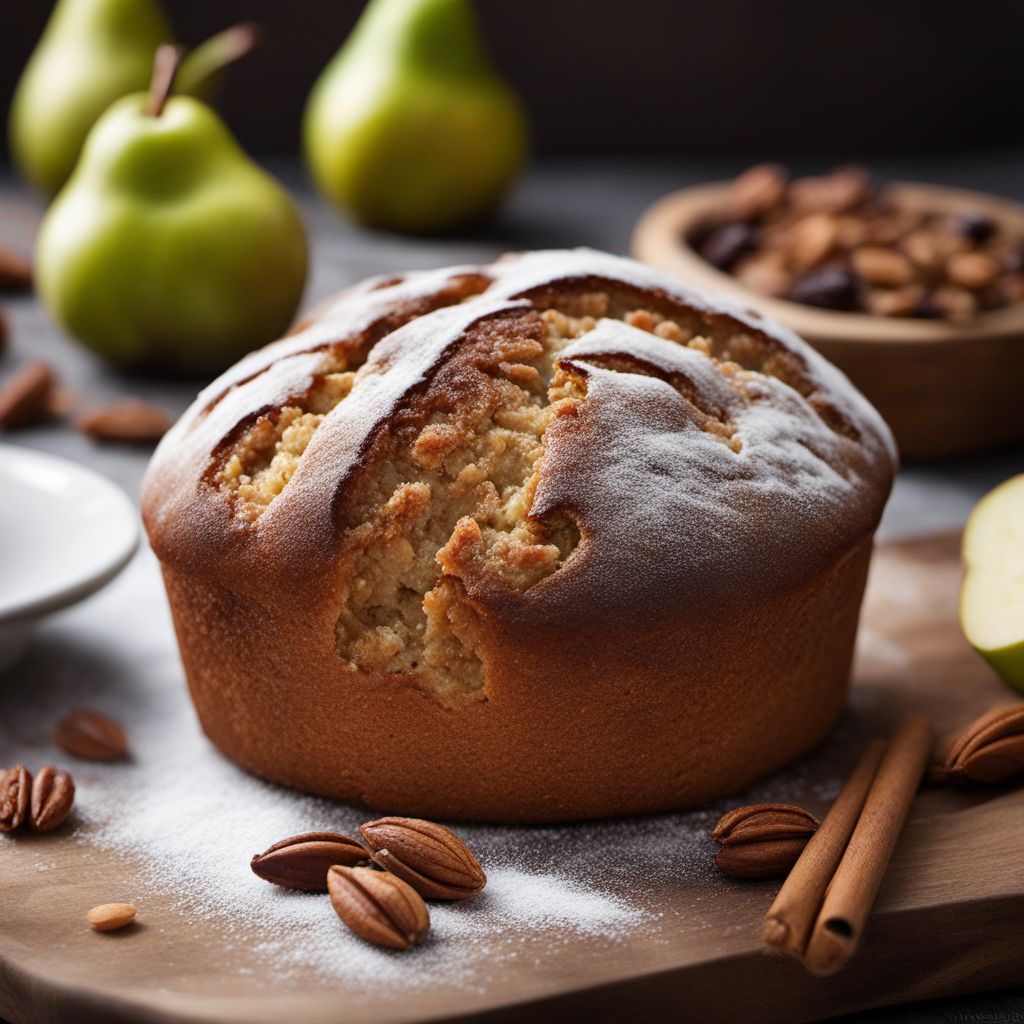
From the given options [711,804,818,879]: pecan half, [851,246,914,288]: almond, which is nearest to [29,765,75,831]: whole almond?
[711,804,818,879]: pecan half

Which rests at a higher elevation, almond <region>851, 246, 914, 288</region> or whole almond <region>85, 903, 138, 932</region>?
almond <region>851, 246, 914, 288</region>

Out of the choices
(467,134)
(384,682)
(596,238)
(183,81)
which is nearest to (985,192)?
(596,238)

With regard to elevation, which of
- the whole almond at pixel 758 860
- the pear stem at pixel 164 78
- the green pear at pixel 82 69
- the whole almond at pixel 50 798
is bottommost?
the whole almond at pixel 50 798

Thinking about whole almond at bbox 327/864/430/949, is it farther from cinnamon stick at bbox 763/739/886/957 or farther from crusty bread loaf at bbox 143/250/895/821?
cinnamon stick at bbox 763/739/886/957

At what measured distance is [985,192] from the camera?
4176 mm

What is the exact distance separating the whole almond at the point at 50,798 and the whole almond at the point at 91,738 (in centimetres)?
8

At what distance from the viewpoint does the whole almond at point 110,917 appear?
4.23 feet

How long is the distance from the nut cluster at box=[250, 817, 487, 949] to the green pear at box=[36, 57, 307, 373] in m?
1.62

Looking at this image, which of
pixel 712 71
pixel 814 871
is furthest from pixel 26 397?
pixel 712 71

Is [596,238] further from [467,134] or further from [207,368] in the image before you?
[207,368]

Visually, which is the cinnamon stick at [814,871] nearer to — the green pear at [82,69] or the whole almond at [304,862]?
the whole almond at [304,862]

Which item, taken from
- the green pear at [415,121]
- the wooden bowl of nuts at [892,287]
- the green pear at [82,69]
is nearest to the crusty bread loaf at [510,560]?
the wooden bowl of nuts at [892,287]

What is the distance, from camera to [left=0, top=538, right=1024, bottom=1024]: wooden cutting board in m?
1.19

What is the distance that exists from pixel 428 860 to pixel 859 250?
179 cm
